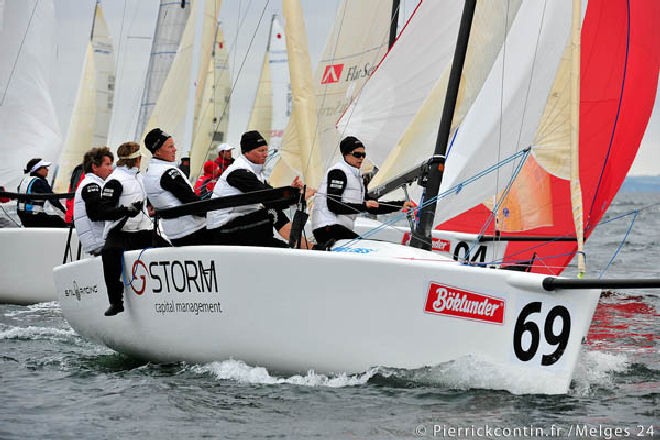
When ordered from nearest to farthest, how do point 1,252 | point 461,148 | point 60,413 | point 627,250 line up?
point 60,413 → point 461,148 → point 1,252 → point 627,250

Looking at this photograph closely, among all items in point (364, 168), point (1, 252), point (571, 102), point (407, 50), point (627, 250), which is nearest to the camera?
point (571, 102)

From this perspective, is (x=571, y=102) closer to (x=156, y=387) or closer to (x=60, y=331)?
(x=156, y=387)

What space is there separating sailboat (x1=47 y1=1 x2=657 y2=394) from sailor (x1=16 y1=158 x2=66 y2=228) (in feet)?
16.3

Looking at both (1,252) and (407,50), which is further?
(1,252)

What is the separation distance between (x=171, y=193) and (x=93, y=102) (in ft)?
46.9

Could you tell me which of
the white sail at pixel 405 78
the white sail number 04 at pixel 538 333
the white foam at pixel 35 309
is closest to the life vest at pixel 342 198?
the white sail at pixel 405 78

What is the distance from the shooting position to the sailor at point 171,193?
294 inches

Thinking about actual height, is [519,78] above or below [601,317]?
above

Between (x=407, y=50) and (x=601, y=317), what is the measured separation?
318cm

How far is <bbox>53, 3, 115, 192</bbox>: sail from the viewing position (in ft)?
68.6

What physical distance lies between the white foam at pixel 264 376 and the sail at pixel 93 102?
46.1ft

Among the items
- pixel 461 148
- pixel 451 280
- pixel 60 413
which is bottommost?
pixel 60 413

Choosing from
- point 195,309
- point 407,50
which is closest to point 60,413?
point 195,309

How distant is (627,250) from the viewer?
21.8 metres
